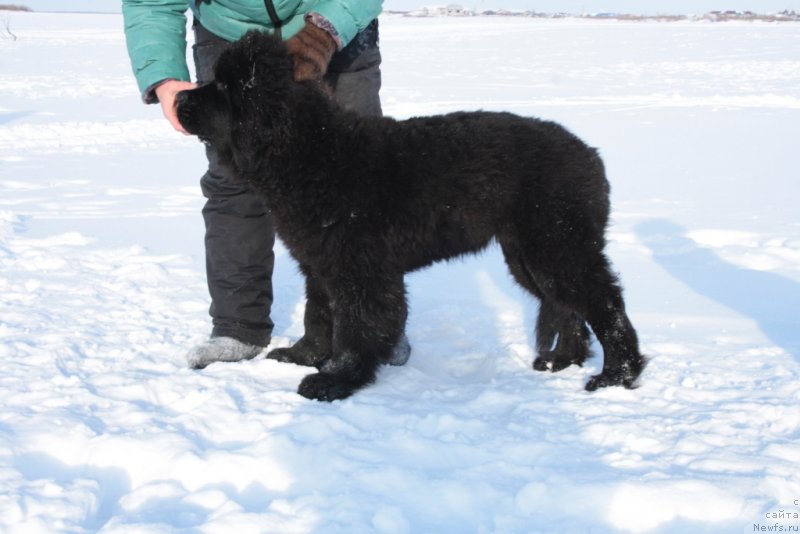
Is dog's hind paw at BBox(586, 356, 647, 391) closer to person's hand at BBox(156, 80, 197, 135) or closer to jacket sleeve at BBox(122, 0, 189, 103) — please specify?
person's hand at BBox(156, 80, 197, 135)

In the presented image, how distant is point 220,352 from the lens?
323 centimetres

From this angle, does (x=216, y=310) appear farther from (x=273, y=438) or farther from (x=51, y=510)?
(x=51, y=510)

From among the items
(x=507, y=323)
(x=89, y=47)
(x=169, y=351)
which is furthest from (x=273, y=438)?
(x=89, y=47)

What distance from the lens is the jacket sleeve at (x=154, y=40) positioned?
3004 mm

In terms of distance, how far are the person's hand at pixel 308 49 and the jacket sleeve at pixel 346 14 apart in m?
0.07

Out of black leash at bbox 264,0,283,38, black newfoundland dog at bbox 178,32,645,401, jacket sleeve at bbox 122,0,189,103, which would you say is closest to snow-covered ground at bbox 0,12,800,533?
black newfoundland dog at bbox 178,32,645,401

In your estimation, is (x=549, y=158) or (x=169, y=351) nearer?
(x=549, y=158)

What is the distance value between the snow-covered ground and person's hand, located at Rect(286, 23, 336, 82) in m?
1.21

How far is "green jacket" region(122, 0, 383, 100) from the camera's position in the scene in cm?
299

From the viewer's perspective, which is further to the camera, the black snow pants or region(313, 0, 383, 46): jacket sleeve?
the black snow pants

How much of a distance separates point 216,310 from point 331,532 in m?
1.77

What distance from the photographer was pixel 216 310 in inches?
134

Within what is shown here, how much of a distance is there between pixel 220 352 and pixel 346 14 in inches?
60.2

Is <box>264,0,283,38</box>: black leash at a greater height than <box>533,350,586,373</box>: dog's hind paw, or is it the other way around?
<box>264,0,283,38</box>: black leash
